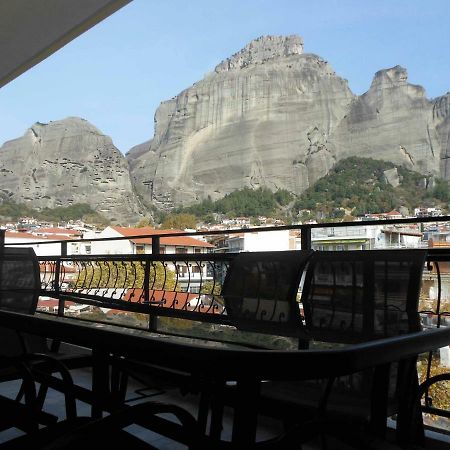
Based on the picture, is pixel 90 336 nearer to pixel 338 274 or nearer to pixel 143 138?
pixel 338 274

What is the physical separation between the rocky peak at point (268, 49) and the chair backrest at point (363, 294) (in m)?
54.4

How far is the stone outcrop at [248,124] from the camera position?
139ft

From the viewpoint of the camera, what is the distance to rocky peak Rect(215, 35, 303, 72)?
52125 millimetres

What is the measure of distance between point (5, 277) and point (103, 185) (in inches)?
1237

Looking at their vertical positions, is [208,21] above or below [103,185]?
above

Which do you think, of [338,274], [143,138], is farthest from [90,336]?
[143,138]

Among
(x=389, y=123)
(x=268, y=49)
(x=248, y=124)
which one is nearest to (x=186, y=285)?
(x=389, y=123)

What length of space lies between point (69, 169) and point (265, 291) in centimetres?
3882

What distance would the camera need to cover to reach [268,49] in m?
53.3

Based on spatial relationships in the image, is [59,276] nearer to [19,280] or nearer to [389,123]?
[19,280]

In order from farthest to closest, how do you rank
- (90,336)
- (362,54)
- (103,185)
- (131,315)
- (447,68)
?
(362,54), (447,68), (103,185), (131,315), (90,336)

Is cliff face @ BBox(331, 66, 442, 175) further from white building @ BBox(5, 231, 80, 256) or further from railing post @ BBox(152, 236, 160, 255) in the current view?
railing post @ BBox(152, 236, 160, 255)

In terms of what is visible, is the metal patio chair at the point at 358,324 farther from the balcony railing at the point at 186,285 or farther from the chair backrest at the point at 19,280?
the chair backrest at the point at 19,280

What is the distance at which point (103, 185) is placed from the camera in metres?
32.5
